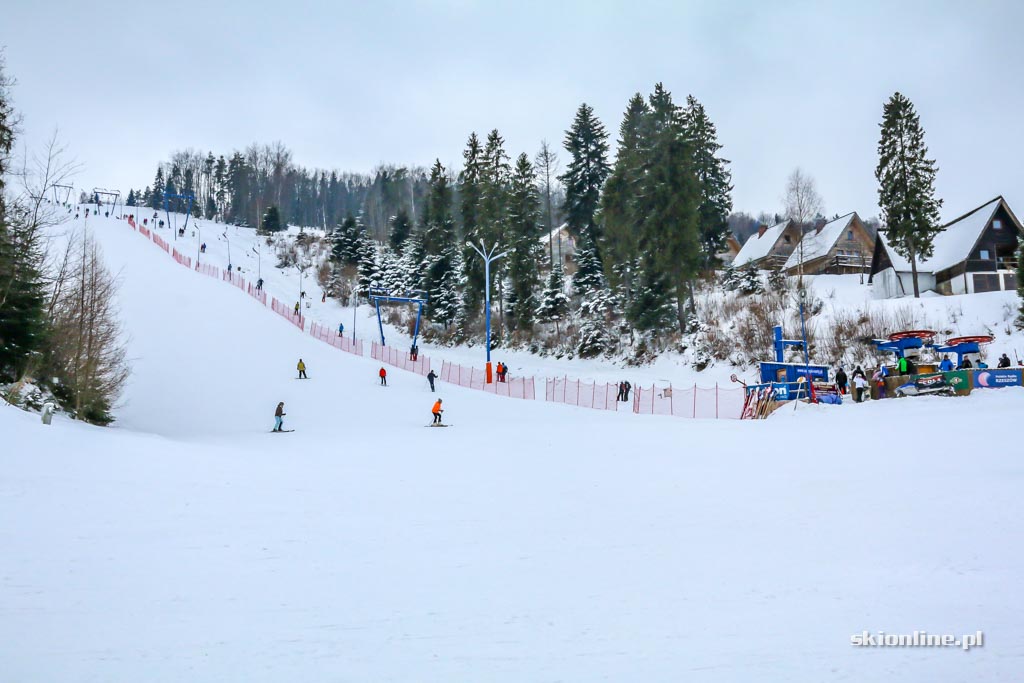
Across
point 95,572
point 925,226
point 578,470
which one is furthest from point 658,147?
point 95,572

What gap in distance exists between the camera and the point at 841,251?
2319 inches

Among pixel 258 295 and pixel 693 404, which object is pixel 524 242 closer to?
pixel 258 295

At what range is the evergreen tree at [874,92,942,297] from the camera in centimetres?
4209

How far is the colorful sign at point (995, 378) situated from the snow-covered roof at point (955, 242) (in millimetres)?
24417

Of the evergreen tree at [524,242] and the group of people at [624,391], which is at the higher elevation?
the evergreen tree at [524,242]

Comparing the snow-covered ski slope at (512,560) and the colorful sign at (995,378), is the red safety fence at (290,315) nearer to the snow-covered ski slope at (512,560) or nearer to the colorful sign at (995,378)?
the snow-covered ski slope at (512,560)

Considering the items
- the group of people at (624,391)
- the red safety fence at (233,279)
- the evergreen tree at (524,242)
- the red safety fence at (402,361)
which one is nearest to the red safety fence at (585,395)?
the group of people at (624,391)

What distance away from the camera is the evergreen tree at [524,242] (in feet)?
188

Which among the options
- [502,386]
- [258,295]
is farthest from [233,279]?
[502,386]

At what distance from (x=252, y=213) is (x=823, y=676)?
138942mm

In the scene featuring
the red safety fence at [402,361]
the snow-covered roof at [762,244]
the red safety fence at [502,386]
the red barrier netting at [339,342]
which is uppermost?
the snow-covered roof at [762,244]

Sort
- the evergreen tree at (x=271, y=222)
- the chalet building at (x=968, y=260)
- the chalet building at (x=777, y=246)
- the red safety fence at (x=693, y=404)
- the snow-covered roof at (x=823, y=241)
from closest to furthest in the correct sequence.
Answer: the red safety fence at (x=693, y=404), the chalet building at (x=968, y=260), the snow-covered roof at (x=823, y=241), the chalet building at (x=777, y=246), the evergreen tree at (x=271, y=222)

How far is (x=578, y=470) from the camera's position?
1426 cm

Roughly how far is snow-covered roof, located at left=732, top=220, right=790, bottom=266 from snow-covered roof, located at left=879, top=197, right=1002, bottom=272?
15404 millimetres
